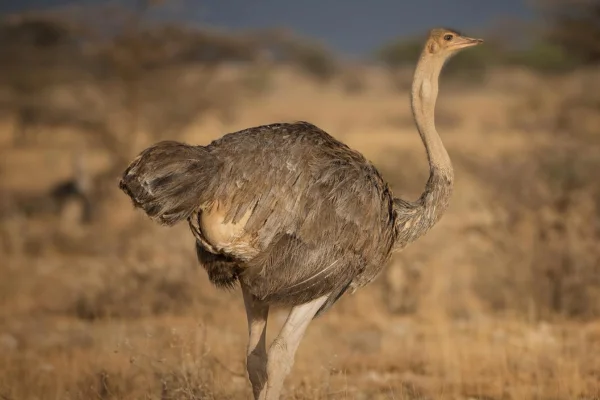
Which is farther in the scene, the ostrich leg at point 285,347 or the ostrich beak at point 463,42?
the ostrich beak at point 463,42

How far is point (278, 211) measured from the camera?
4586 mm

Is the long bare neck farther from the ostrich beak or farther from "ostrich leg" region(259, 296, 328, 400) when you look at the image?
"ostrich leg" region(259, 296, 328, 400)

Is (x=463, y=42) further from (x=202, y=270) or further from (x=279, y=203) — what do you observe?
(x=202, y=270)

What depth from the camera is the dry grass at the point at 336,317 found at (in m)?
5.73

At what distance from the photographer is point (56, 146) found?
2258 cm

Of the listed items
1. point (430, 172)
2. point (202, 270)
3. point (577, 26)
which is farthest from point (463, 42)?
point (577, 26)

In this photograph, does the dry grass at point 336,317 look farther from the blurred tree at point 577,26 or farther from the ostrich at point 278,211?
the blurred tree at point 577,26

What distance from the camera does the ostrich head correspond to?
18.2ft

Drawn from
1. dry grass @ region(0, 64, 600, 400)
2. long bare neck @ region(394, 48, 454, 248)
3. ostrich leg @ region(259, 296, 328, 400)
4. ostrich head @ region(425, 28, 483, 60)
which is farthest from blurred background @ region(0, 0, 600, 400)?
ostrich head @ region(425, 28, 483, 60)

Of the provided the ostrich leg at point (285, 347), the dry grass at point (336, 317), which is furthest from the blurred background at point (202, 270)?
the ostrich leg at point (285, 347)

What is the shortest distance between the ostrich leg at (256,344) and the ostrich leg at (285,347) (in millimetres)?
240

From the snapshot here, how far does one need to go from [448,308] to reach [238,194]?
447 cm

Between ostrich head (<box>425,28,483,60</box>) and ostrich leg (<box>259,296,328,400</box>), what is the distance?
1.59 meters

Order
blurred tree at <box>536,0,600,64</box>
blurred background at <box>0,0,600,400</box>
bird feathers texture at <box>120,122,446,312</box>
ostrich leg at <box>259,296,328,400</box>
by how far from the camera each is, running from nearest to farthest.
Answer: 1. bird feathers texture at <box>120,122,446,312</box>
2. ostrich leg at <box>259,296,328,400</box>
3. blurred background at <box>0,0,600,400</box>
4. blurred tree at <box>536,0,600,64</box>
